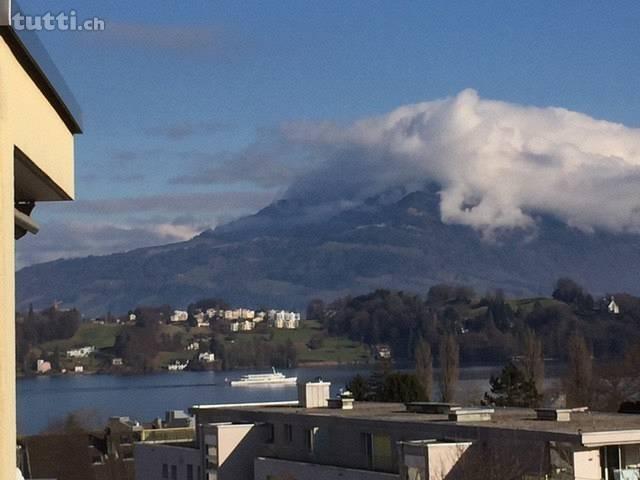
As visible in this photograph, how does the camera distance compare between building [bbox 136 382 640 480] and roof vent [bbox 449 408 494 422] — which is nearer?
building [bbox 136 382 640 480]

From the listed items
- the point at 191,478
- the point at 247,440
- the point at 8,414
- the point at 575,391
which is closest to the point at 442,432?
the point at 247,440

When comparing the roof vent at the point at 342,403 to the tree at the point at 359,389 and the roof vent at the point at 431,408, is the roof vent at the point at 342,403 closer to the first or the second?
the roof vent at the point at 431,408

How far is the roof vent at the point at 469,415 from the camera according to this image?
1307 inches

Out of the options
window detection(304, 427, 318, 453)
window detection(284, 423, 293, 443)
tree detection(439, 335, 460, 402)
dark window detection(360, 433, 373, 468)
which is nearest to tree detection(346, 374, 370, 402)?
tree detection(439, 335, 460, 402)

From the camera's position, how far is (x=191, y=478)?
42.3 m

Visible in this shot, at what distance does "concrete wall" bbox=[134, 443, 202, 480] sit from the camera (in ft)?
140

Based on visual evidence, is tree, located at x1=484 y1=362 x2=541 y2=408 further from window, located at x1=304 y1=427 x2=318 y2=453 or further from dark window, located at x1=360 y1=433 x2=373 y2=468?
dark window, located at x1=360 y1=433 x2=373 y2=468

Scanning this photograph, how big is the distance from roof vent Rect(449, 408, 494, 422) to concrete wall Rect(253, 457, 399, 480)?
2.20m

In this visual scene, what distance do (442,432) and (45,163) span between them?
25168mm

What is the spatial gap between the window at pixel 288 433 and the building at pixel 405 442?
3cm

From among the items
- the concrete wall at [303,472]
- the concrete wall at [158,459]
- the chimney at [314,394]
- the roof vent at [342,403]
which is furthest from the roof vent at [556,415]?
the concrete wall at [158,459]

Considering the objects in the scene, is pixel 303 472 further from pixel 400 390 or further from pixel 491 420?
pixel 400 390

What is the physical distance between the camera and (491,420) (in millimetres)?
33656

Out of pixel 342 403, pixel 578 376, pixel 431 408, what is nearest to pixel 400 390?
pixel 578 376
